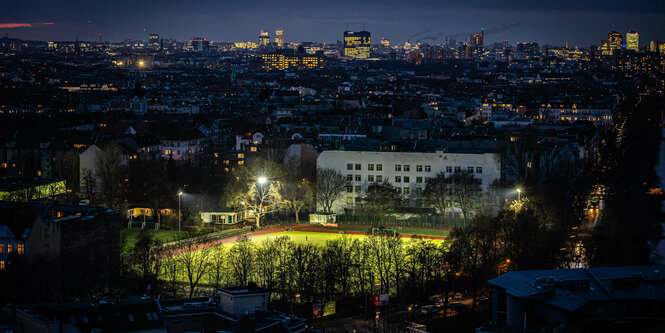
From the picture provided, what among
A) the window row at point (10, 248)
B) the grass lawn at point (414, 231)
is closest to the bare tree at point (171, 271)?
the window row at point (10, 248)

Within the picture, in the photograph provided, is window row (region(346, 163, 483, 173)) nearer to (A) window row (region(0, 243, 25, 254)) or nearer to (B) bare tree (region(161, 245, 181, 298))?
(B) bare tree (region(161, 245, 181, 298))

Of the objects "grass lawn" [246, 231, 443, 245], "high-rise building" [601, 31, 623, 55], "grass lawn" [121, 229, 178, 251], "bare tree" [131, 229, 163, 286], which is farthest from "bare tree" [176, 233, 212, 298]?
"high-rise building" [601, 31, 623, 55]

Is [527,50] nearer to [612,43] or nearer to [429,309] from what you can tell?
[612,43]

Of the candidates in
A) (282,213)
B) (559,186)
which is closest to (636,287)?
(559,186)

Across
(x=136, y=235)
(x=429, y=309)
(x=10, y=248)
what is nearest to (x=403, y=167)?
(x=136, y=235)

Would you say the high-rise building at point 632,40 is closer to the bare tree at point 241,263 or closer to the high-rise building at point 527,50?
the high-rise building at point 527,50

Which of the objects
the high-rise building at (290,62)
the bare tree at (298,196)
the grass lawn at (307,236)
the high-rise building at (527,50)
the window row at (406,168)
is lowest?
the grass lawn at (307,236)
